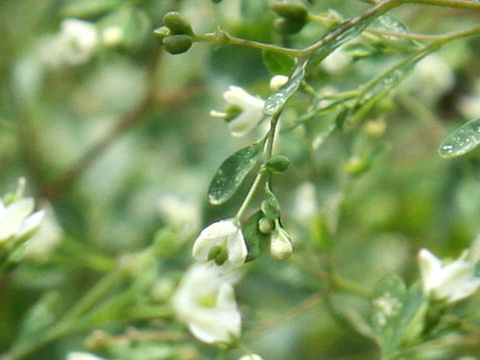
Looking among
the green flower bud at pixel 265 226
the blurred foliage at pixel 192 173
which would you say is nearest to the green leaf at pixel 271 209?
the green flower bud at pixel 265 226

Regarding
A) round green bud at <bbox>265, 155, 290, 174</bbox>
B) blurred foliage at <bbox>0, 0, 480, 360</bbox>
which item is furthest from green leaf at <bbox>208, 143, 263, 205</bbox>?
blurred foliage at <bbox>0, 0, 480, 360</bbox>

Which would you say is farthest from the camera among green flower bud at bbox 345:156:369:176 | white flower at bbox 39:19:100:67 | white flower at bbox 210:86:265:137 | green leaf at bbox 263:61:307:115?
white flower at bbox 39:19:100:67

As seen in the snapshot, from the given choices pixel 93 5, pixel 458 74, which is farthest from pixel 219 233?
pixel 458 74

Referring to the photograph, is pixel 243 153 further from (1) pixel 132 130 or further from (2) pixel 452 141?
(1) pixel 132 130

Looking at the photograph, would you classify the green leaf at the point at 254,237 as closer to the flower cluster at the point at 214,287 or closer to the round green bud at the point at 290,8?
the flower cluster at the point at 214,287

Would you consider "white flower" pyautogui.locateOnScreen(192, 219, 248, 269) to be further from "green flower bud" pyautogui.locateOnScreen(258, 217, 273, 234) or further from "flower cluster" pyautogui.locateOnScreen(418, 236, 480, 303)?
"flower cluster" pyautogui.locateOnScreen(418, 236, 480, 303)

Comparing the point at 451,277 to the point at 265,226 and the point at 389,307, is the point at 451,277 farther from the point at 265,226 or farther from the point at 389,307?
the point at 265,226
